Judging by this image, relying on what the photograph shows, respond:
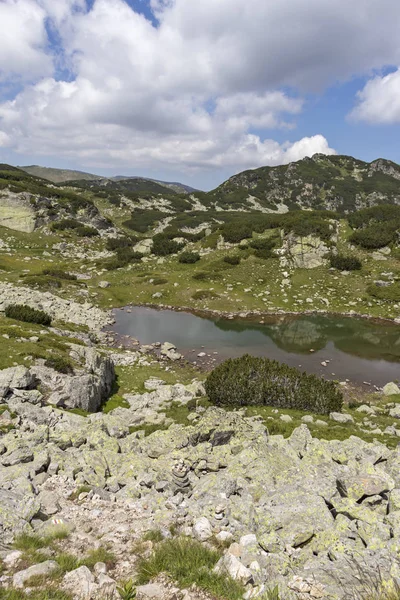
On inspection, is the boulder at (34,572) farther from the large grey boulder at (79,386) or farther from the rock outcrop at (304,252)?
the rock outcrop at (304,252)

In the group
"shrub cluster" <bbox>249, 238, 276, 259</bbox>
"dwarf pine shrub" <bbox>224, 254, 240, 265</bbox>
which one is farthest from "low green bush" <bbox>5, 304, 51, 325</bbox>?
"shrub cluster" <bbox>249, 238, 276, 259</bbox>

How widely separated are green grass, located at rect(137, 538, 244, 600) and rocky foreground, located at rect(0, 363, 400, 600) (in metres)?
0.24

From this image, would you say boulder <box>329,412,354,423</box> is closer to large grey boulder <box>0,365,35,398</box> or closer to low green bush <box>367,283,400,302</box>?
large grey boulder <box>0,365,35,398</box>

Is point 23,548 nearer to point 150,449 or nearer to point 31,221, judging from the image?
point 150,449

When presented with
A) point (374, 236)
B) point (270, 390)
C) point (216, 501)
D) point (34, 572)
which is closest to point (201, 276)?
point (374, 236)

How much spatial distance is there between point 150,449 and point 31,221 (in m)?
83.0

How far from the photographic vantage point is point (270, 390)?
20.1 m

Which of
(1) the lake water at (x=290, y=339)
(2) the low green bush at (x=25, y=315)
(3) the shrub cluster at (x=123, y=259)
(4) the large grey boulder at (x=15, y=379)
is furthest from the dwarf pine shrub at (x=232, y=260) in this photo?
(4) the large grey boulder at (x=15, y=379)

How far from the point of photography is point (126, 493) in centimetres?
1009

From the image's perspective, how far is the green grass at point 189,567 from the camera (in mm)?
6086

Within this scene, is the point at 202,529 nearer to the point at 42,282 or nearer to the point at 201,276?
the point at 42,282

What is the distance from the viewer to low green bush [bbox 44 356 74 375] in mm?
21031

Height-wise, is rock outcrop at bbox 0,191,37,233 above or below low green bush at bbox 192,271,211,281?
above

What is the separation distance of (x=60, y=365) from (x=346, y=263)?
4991cm
